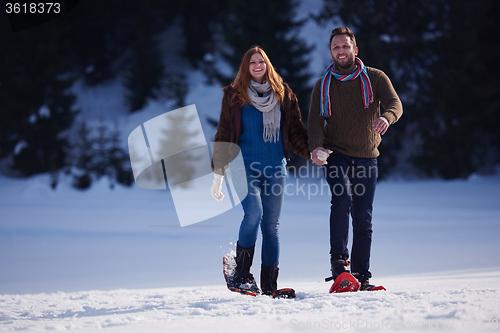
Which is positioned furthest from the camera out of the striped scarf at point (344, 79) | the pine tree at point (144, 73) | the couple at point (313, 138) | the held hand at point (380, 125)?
the pine tree at point (144, 73)

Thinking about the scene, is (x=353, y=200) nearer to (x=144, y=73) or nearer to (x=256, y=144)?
(x=256, y=144)

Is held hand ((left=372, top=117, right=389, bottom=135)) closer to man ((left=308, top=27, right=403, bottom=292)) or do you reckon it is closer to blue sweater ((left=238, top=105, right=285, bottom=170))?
man ((left=308, top=27, right=403, bottom=292))

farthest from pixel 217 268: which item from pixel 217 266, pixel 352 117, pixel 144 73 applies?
pixel 144 73

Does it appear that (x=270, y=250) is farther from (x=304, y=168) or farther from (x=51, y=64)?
(x=51, y=64)

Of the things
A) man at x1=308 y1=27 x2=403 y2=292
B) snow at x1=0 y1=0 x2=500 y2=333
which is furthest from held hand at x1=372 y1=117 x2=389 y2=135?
snow at x1=0 y1=0 x2=500 y2=333

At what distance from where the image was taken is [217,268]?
16.7 feet

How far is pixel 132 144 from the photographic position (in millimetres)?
14531

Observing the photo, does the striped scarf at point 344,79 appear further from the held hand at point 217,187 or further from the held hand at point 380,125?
the held hand at point 217,187

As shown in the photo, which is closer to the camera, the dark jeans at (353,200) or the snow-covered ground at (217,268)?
the snow-covered ground at (217,268)

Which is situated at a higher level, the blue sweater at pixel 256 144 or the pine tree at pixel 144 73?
the pine tree at pixel 144 73

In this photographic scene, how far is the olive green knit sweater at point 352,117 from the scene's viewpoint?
3408 millimetres

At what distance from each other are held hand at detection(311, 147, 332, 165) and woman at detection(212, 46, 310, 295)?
0.20 meters

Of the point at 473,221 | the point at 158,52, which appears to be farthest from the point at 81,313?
the point at 158,52

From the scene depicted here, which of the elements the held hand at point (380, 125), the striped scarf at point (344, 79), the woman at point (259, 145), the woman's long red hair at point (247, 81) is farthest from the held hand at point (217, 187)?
the held hand at point (380, 125)
